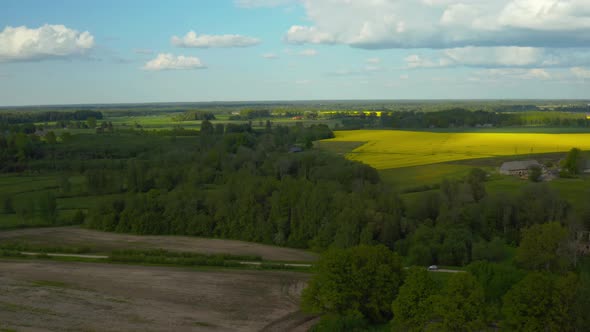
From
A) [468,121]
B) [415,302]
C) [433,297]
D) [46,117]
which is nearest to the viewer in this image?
[433,297]

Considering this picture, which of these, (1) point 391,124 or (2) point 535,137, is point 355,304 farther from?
(1) point 391,124

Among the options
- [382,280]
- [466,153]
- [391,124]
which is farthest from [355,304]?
[391,124]

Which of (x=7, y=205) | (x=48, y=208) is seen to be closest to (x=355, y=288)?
(x=48, y=208)

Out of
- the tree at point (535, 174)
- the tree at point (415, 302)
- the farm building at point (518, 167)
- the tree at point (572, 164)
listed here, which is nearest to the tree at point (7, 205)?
the tree at point (415, 302)

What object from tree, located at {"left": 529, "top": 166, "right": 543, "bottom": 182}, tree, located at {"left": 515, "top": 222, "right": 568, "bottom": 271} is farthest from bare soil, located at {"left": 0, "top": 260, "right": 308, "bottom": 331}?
tree, located at {"left": 529, "top": 166, "right": 543, "bottom": 182}

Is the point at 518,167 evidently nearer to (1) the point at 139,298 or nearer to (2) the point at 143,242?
(2) the point at 143,242

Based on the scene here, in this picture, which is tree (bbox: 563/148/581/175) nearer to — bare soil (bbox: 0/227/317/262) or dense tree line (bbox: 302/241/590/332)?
bare soil (bbox: 0/227/317/262)

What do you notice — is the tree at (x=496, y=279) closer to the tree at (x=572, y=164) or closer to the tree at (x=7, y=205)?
the tree at (x=572, y=164)
